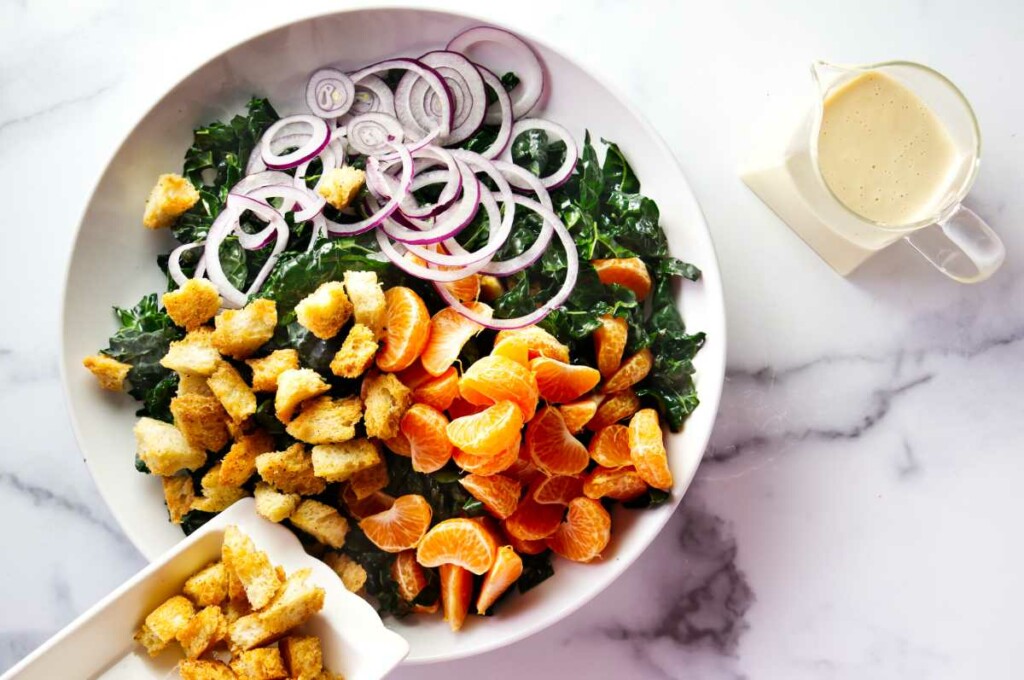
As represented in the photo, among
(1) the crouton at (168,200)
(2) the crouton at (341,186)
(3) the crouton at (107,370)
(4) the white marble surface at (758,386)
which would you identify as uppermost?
(1) the crouton at (168,200)

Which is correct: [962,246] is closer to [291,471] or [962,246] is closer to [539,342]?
[539,342]

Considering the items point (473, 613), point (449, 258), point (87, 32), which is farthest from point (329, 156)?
point (473, 613)

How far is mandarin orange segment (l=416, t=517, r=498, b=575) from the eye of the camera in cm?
247

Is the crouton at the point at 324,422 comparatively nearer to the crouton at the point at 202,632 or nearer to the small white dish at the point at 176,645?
the small white dish at the point at 176,645

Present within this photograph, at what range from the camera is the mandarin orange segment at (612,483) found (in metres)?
2.50

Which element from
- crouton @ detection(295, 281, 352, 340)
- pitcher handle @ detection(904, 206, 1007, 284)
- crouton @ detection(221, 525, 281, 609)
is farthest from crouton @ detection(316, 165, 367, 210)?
pitcher handle @ detection(904, 206, 1007, 284)

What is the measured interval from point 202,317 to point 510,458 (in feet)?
3.30

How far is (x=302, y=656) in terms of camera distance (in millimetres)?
2285

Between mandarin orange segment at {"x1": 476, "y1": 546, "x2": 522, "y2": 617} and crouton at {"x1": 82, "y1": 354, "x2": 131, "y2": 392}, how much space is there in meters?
1.26

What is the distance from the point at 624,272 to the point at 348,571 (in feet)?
4.07

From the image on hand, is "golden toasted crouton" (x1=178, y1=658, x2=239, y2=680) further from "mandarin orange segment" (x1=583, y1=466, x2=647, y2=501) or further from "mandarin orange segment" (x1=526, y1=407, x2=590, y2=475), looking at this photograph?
"mandarin orange segment" (x1=583, y1=466, x2=647, y2=501)

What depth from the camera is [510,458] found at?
237 cm

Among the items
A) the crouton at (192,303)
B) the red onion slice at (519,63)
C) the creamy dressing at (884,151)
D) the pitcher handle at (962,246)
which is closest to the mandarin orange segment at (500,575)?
the crouton at (192,303)

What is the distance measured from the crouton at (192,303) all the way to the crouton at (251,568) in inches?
24.9
